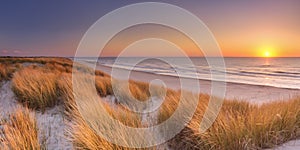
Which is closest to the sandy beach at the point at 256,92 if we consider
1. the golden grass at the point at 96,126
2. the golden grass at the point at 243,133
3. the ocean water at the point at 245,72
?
the ocean water at the point at 245,72

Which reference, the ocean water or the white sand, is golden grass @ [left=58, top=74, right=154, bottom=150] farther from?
the ocean water

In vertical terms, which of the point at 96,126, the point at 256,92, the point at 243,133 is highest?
the point at 96,126

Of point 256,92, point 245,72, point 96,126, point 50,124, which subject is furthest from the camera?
point 245,72

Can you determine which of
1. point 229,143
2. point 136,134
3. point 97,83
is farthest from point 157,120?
point 97,83

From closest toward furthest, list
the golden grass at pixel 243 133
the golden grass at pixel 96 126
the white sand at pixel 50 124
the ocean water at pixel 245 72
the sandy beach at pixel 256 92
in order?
the golden grass at pixel 96 126 < the golden grass at pixel 243 133 < the white sand at pixel 50 124 < the sandy beach at pixel 256 92 < the ocean water at pixel 245 72

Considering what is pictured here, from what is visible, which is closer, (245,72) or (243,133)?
(243,133)

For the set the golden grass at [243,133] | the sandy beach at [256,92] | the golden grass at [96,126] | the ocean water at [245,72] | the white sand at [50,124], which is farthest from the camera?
the ocean water at [245,72]

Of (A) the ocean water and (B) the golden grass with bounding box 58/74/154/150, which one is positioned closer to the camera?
(B) the golden grass with bounding box 58/74/154/150

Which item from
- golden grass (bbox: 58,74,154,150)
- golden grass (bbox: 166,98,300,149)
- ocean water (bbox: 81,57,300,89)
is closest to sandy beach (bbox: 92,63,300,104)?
ocean water (bbox: 81,57,300,89)

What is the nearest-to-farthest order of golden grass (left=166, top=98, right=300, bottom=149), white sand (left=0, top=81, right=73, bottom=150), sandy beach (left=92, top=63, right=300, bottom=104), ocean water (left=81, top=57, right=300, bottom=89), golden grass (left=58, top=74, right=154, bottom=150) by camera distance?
1. golden grass (left=58, top=74, right=154, bottom=150)
2. golden grass (left=166, top=98, right=300, bottom=149)
3. white sand (left=0, top=81, right=73, bottom=150)
4. sandy beach (left=92, top=63, right=300, bottom=104)
5. ocean water (left=81, top=57, right=300, bottom=89)

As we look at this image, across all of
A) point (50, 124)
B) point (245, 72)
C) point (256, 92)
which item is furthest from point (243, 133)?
point (245, 72)

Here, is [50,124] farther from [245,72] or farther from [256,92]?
[245,72]

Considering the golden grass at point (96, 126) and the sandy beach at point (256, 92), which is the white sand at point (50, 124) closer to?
the golden grass at point (96, 126)

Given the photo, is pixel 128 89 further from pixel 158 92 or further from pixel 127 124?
pixel 127 124
